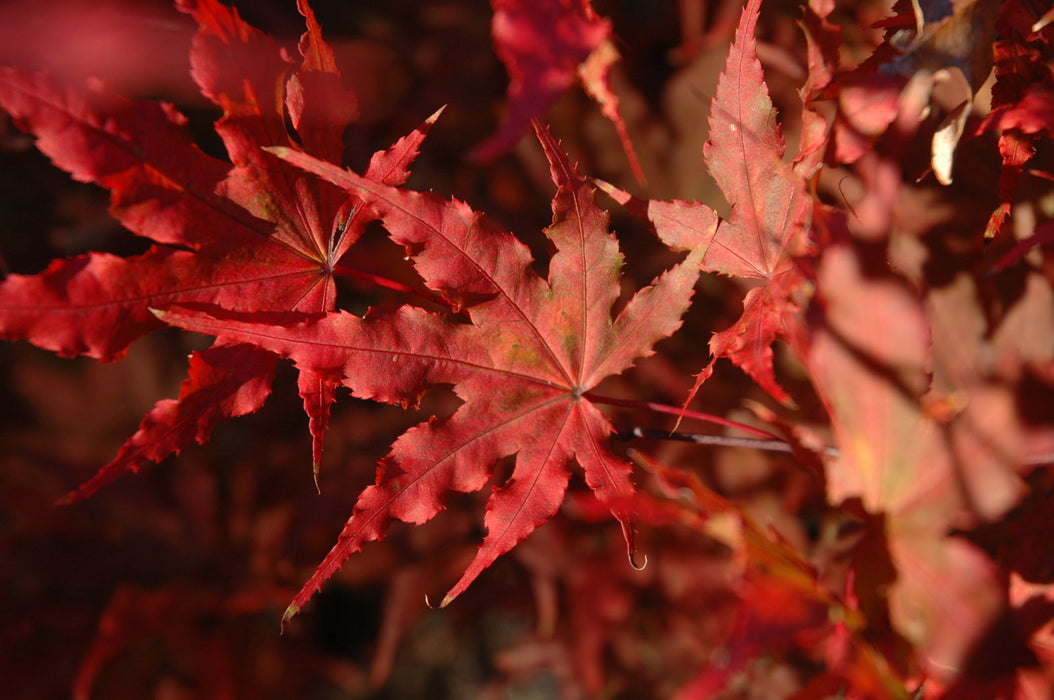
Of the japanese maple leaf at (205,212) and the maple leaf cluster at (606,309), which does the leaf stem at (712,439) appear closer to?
the maple leaf cluster at (606,309)

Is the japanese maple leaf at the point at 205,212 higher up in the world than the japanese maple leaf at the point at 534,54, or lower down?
lower down

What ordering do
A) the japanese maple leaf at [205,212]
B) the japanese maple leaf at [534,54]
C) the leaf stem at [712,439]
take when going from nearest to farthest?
the japanese maple leaf at [534,54] < the japanese maple leaf at [205,212] < the leaf stem at [712,439]

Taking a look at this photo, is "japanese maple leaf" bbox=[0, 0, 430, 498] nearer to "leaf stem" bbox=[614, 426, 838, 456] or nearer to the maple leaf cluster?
the maple leaf cluster

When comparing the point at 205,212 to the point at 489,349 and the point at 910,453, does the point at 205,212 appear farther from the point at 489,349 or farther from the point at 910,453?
the point at 910,453

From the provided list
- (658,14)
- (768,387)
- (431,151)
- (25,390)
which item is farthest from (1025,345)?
(25,390)

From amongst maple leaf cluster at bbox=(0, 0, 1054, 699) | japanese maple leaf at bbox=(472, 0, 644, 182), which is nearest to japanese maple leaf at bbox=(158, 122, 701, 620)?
maple leaf cluster at bbox=(0, 0, 1054, 699)

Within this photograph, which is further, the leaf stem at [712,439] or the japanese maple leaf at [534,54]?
the leaf stem at [712,439]

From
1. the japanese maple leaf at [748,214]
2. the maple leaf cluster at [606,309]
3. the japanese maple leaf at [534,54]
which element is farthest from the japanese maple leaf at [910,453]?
the japanese maple leaf at [534,54]
